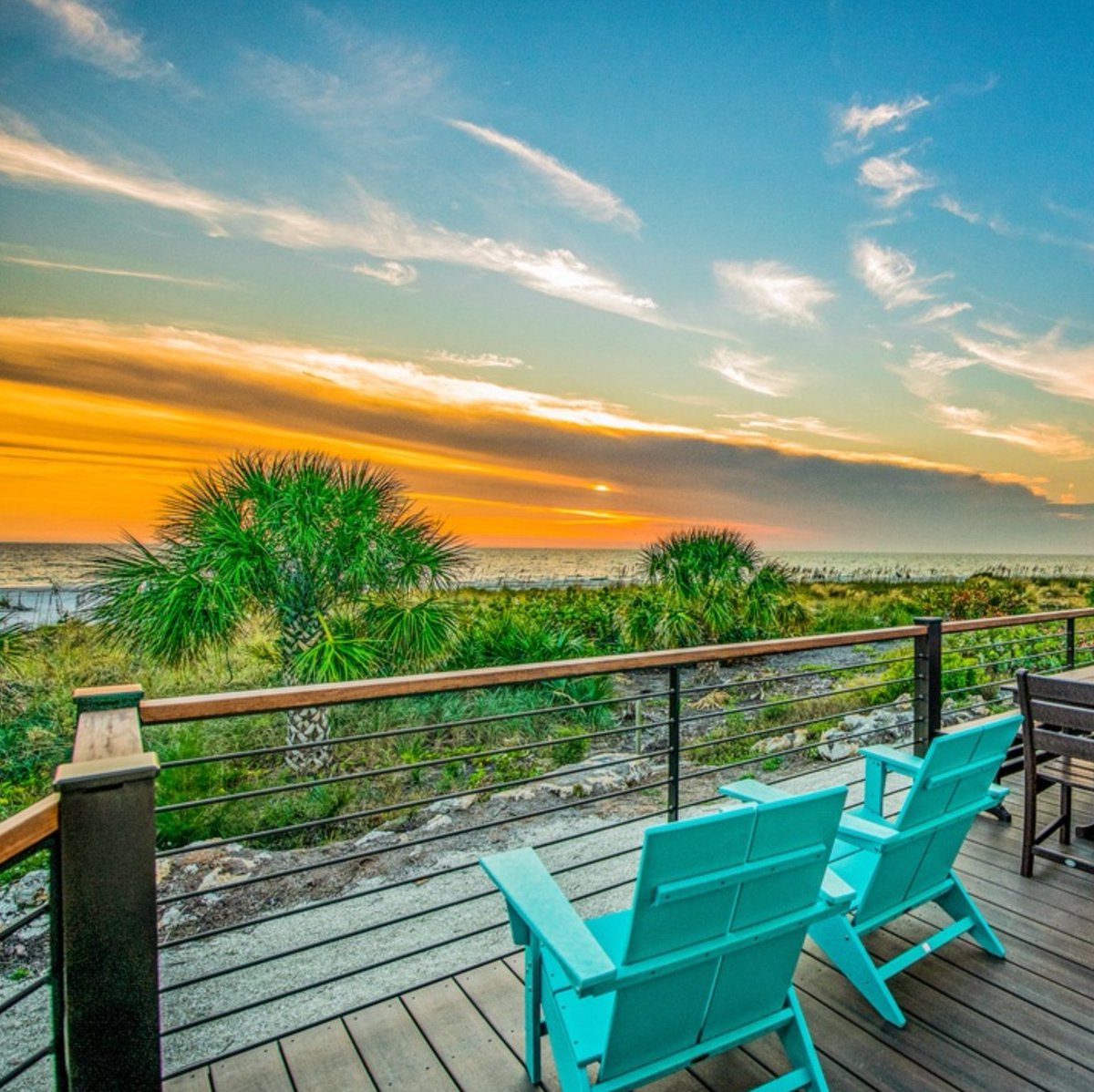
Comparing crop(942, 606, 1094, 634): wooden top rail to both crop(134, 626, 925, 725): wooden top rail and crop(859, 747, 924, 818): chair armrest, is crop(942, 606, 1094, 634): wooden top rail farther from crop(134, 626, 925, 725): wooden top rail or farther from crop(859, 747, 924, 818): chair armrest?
crop(859, 747, 924, 818): chair armrest

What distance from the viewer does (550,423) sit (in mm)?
13180

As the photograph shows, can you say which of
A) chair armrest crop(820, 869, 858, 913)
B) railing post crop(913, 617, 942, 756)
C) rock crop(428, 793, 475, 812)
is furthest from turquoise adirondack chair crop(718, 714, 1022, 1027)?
rock crop(428, 793, 475, 812)

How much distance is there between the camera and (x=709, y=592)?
399 inches

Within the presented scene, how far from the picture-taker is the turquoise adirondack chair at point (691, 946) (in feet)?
4.36

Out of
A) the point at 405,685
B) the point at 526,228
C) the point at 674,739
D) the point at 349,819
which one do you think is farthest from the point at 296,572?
the point at 349,819

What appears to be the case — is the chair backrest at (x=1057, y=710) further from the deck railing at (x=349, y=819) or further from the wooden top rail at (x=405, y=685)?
the wooden top rail at (x=405, y=685)

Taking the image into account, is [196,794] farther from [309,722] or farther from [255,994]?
[255,994]

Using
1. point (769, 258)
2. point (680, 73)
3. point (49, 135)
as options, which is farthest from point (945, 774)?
point (49, 135)

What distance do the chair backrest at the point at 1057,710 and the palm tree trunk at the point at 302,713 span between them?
590cm

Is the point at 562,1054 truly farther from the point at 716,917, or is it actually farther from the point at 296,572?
the point at 296,572

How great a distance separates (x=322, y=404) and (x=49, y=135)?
5055 millimetres

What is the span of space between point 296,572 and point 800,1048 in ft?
19.5

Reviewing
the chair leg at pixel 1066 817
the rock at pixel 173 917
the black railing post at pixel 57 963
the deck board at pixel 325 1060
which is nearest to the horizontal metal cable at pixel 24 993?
the black railing post at pixel 57 963

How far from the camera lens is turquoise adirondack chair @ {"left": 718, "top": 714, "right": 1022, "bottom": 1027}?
1936 millimetres
